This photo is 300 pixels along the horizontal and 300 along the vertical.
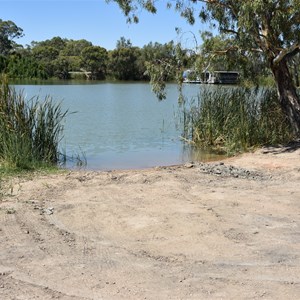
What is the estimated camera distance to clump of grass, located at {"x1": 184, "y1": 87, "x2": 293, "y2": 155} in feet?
44.9

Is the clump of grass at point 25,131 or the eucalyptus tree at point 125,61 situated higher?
the eucalyptus tree at point 125,61

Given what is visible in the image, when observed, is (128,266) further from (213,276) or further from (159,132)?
(159,132)

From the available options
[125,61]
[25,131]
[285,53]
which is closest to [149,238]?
[25,131]

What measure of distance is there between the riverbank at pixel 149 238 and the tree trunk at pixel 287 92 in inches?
205

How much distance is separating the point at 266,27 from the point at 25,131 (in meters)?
6.63

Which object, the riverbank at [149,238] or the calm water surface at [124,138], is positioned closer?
the riverbank at [149,238]

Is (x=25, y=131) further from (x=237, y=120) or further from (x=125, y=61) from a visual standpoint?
(x=125, y=61)

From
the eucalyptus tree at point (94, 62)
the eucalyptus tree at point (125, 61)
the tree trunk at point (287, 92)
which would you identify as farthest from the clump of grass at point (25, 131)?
the eucalyptus tree at point (94, 62)

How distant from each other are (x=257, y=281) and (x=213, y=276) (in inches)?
15.2

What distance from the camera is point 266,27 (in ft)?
40.3

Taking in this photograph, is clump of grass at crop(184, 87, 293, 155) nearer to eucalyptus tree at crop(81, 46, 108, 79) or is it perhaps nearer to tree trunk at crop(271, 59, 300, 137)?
tree trunk at crop(271, 59, 300, 137)

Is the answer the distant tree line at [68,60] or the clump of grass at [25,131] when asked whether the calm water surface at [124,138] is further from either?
the distant tree line at [68,60]

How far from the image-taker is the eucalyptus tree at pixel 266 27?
1104cm

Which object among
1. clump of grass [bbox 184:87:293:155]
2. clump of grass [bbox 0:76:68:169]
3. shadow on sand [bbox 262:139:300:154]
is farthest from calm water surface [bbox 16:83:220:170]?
shadow on sand [bbox 262:139:300:154]
